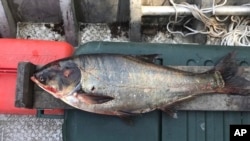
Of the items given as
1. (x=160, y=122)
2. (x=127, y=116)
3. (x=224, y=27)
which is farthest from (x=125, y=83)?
(x=224, y=27)

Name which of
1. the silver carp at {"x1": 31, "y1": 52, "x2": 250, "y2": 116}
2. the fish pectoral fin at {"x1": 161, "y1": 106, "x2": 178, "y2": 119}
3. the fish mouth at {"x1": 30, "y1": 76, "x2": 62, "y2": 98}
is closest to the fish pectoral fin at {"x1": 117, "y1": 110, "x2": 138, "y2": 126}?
the silver carp at {"x1": 31, "y1": 52, "x2": 250, "y2": 116}

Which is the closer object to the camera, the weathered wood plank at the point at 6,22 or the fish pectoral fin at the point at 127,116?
the fish pectoral fin at the point at 127,116

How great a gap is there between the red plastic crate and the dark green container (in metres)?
0.14

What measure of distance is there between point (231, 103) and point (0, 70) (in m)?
0.96

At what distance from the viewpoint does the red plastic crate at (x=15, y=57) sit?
1.76 meters

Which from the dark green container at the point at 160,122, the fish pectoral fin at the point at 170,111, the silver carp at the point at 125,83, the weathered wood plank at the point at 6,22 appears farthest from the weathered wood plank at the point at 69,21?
the fish pectoral fin at the point at 170,111

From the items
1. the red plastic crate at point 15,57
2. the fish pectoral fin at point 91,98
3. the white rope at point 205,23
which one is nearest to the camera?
the fish pectoral fin at point 91,98

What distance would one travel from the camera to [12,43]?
1.78m

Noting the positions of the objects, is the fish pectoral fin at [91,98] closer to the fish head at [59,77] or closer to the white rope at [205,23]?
the fish head at [59,77]

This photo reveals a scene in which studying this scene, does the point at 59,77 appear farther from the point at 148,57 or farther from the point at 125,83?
the point at 148,57

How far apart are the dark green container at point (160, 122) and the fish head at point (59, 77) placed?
0.15 metres

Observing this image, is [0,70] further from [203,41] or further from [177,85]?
[203,41]

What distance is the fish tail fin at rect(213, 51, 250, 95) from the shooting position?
5.47 feet

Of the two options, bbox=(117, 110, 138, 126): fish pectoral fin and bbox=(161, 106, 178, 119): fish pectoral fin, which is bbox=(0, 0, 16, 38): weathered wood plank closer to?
bbox=(117, 110, 138, 126): fish pectoral fin
